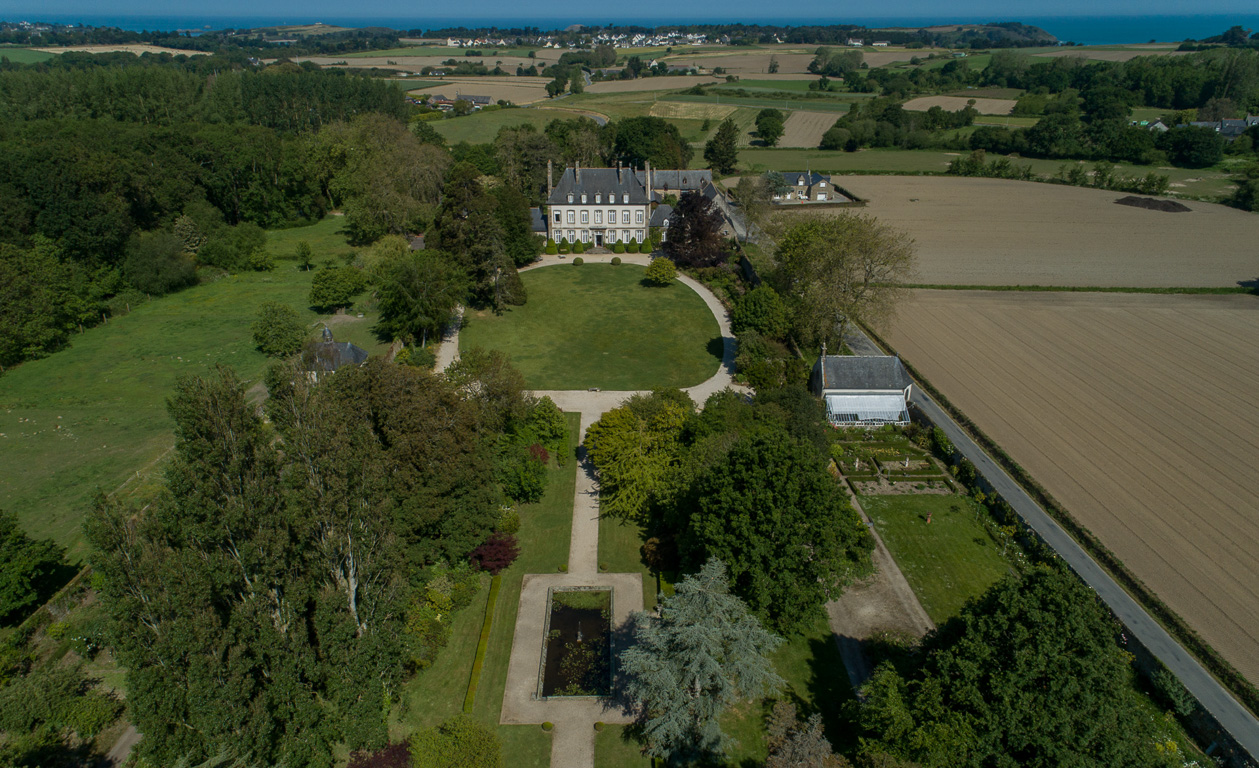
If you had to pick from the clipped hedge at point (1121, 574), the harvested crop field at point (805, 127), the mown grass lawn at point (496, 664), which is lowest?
the mown grass lawn at point (496, 664)

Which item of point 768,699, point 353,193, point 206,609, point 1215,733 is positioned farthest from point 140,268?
point 1215,733

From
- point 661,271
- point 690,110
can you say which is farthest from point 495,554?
point 690,110

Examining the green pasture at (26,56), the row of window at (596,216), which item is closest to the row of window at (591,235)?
the row of window at (596,216)

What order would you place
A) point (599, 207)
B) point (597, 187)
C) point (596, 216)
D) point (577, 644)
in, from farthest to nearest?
point (596, 216) < point (597, 187) < point (599, 207) < point (577, 644)

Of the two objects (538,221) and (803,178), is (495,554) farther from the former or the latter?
(803,178)

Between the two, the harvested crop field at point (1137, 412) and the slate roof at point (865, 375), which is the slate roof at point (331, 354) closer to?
the slate roof at point (865, 375)

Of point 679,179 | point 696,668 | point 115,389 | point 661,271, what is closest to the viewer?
point 696,668

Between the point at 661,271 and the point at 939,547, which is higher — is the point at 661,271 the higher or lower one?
the higher one
